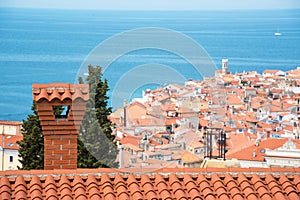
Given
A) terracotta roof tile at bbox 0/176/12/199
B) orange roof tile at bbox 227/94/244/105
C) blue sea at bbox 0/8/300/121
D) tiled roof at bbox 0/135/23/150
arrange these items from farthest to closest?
1. blue sea at bbox 0/8/300/121
2. orange roof tile at bbox 227/94/244/105
3. tiled roof at bbox 0/135/23/150
4. terracotta roof tile at bbox 0/176/12/199

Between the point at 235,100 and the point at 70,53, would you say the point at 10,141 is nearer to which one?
the point at 235,100

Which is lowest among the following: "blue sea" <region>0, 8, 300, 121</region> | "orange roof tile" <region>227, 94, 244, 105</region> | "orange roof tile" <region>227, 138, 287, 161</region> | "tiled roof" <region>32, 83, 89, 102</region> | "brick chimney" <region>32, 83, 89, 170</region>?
"brick chimney" <region>32, 83, 89, 170</region>

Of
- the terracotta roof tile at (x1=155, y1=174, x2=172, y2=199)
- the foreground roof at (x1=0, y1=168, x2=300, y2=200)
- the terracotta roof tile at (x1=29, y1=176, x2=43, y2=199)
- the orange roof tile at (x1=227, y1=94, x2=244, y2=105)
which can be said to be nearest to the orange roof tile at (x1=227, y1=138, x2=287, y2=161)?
the foreground roof at (x1=0, y1=168, x2=300, y2=200)

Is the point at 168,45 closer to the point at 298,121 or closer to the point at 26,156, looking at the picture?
the point at 26,156

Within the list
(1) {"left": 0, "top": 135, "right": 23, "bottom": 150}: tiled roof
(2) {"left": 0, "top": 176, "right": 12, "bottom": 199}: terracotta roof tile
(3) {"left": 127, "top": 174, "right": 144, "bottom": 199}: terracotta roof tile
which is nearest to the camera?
(2) {"left": 0, "top": 176, "right": 12, "bottom": 199}: terracotta roof tile

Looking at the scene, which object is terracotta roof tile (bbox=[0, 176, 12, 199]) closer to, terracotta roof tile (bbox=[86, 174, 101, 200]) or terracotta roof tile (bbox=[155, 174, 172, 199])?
terracotta roof tile (bbox=[86, 174, 101, 200])

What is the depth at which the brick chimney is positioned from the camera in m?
4.21

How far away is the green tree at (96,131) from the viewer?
549cm

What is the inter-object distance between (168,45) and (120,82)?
3.58ft

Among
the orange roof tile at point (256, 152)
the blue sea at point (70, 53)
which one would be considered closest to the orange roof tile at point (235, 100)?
the blue sea at point (70, 53)

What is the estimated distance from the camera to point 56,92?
422 cm

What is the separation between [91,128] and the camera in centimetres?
563

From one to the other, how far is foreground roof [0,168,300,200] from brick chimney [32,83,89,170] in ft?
1.20

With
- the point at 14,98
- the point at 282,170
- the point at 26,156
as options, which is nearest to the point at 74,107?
the point at 282,170
